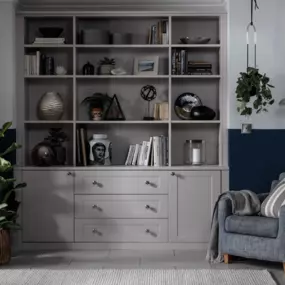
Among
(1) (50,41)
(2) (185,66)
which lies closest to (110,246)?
(2) (185,66)

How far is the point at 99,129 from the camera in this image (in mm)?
6621

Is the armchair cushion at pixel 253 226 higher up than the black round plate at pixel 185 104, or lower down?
lower down

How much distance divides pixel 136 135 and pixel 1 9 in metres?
1.81

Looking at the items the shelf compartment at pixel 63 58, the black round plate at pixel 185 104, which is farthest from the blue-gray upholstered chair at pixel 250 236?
the shelf compartment at pixel 63 58

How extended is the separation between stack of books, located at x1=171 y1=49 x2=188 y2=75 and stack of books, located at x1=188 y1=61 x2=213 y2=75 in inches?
2.4

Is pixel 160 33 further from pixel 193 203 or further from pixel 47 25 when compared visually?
pixel 193 203

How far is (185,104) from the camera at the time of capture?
6520 mm

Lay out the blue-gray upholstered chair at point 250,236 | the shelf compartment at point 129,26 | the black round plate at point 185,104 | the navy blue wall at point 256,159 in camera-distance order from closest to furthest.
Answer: the blue-gray upholstered chair at point 250,236
the navy blue wall at point 256,159
the black round plate at point 185,104
the shelf compartment at point 129,26

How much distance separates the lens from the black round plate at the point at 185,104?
6.48 meters

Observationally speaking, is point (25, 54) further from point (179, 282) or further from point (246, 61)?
point (179, 282)

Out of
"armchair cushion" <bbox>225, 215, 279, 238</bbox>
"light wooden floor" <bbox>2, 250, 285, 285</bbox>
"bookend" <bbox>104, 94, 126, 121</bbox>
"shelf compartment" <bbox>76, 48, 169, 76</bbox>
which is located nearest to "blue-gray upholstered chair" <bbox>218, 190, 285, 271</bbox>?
"armchair cushion" <bbox>225, 215, 279, 238</bbox>

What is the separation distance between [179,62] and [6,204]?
85.6 inches

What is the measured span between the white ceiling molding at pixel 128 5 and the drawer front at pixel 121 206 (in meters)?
1.81

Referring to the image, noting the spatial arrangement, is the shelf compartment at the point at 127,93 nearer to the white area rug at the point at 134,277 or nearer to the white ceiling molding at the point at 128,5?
the white ceiling molding at the point at 128,5
